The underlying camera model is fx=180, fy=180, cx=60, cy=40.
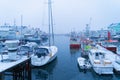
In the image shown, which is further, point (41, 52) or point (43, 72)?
point (41, 52)

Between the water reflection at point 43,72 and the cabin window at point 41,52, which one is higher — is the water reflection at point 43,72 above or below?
below

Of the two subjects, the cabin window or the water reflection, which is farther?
the cabin window

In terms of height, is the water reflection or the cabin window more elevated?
the cabin window

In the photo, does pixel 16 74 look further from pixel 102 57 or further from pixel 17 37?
pixel 17 37

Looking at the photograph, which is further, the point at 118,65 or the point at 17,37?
the point at 17,37

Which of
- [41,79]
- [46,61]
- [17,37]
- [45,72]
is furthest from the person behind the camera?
[17,37]

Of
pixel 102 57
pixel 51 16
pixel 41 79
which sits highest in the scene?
pixel 51 16

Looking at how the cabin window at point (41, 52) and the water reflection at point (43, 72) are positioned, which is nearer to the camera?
the water reflection at point (43, 72)

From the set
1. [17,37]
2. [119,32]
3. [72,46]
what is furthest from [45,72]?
[119,32]

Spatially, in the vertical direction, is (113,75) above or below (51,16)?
below

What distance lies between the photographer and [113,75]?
76.3ft

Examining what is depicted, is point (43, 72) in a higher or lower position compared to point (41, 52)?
lower

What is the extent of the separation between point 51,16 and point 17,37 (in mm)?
38301

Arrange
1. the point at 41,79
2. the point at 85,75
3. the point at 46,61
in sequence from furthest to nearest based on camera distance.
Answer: the point at 46,61 → the point at 85,75 → the point at 41,79
